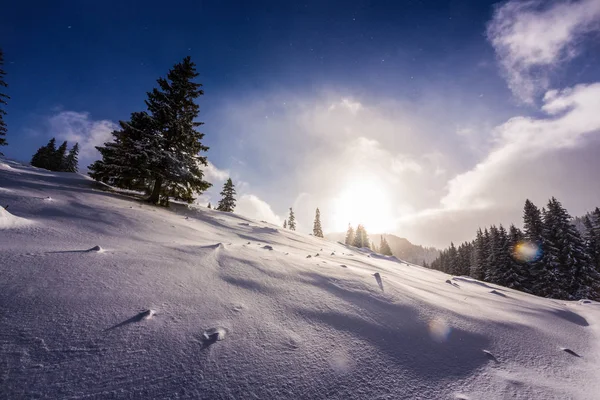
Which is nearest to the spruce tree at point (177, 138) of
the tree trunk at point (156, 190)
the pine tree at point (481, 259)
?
the tree trunk at point (156, 190)

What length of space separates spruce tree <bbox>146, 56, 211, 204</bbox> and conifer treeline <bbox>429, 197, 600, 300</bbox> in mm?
36364

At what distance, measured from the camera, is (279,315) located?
9.12 ft

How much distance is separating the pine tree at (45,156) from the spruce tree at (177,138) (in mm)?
43511

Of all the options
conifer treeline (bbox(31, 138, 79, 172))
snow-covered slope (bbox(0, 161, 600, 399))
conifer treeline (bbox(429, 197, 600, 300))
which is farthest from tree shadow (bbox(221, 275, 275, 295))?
conifer treeline (bbox(31, 138, 79, 172))

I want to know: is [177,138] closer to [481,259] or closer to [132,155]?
[132,155]

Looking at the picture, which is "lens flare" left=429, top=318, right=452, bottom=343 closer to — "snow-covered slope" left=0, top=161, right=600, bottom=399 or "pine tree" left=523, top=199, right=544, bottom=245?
"snow-covered slope" left=0, top=161, right=600, bottom=399

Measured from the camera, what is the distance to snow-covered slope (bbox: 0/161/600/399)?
1729mm

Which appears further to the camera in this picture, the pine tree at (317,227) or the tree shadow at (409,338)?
the pine tree at (317,227)

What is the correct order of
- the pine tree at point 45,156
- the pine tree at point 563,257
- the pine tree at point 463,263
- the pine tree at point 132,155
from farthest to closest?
the pine tree at point 463,263 < the pine tree at point 45,156 < the pine tree at point 563,257 < the pine tree at point 132,155

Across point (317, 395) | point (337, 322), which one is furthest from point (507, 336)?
point (317, 395)

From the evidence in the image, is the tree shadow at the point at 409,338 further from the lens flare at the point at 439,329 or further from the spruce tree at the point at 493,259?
the spruce tree at the point at 493,259

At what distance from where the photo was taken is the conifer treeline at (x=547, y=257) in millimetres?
24484

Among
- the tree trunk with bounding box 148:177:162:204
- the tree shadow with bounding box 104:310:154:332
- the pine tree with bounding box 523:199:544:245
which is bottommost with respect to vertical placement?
the tree shadow with bounding box 104:310:154:332

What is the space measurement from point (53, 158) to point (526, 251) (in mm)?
73788
